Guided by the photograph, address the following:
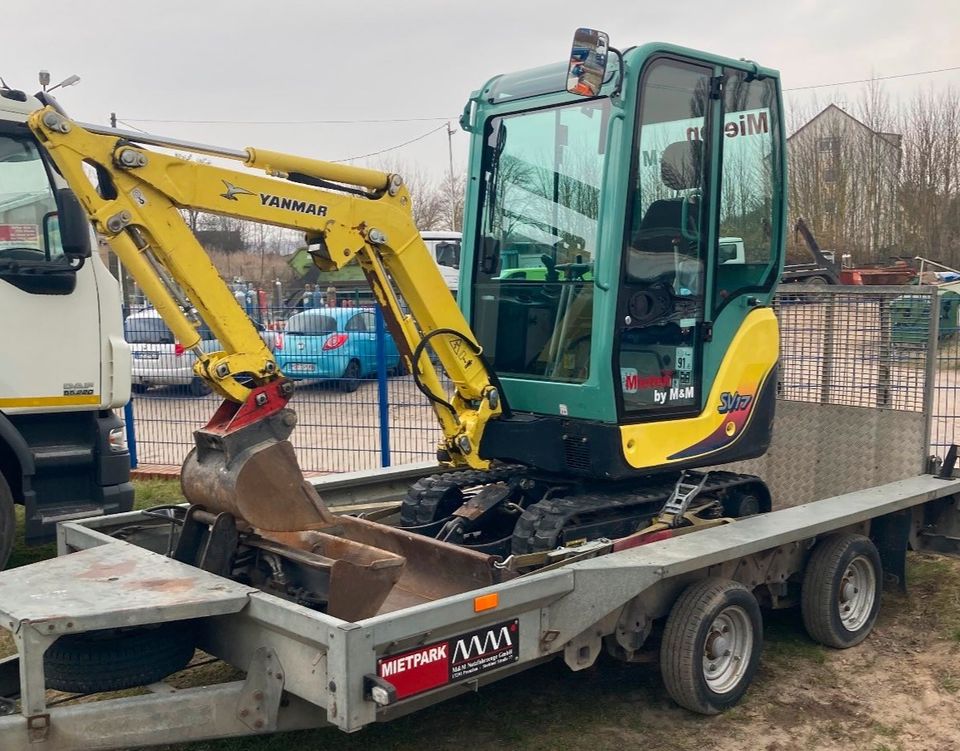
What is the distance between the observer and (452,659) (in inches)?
144

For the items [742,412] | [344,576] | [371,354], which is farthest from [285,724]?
[371,354]

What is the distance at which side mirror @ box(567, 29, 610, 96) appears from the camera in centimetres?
430

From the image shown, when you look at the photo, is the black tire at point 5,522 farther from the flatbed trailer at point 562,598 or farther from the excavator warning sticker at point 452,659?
the excavator warning sticker at point 452,659

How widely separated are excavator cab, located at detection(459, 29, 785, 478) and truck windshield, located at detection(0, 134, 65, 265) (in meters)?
2.45

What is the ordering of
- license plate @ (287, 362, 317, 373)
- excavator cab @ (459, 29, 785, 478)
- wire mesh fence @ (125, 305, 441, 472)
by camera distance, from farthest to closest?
license plate @ (287, 362, 317, 373)
wire mesh fence @ (125, 305, 441, 472)
excavator cab @ (459, 29, 785, 478)

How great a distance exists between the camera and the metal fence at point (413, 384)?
6.13 m

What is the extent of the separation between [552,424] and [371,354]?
180 inches

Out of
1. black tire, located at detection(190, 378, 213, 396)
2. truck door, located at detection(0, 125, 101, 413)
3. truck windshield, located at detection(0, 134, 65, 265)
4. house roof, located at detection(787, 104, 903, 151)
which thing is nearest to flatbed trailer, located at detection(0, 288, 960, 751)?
truck door, located at detection(0, 125, 101, 413)

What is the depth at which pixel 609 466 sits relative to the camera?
4.76 metres

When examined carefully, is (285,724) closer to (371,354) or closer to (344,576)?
(344,576)

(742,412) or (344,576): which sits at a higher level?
(742,412)

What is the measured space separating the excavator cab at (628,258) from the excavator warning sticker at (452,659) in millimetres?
1209

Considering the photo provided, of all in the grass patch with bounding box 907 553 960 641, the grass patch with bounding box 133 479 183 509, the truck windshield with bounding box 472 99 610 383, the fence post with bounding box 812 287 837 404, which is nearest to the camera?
the truck windshield with bounding box 472 99 610 383

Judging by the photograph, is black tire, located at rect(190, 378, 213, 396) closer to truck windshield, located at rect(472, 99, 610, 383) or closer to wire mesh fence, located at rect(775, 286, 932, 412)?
truck windshield, located at rect(472, 99, 610, 383)
